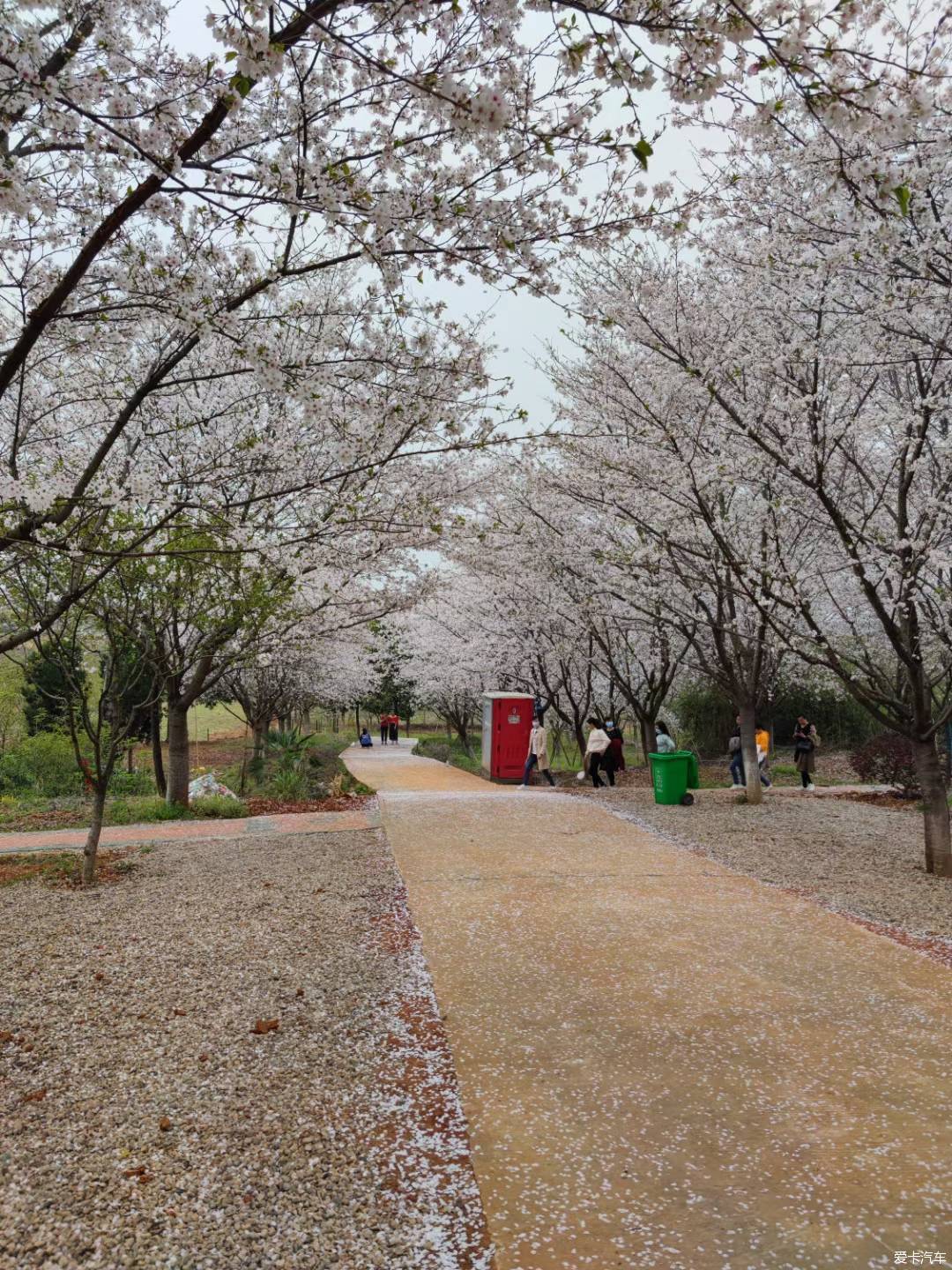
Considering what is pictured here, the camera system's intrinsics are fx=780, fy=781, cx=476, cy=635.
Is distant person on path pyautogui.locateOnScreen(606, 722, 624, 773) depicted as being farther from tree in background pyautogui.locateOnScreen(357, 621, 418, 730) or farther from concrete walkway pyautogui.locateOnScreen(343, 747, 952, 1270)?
tree in background pyautogui.locateOnScreen(357, 621, 418, 730)

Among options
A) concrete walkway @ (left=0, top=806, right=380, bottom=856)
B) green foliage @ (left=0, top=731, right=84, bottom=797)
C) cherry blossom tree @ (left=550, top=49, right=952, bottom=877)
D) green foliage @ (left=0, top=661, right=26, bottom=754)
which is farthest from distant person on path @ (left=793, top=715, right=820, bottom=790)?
green foliage @ (left=0, top=661, right=26, bottom=754)

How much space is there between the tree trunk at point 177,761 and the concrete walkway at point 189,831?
32.2 inches

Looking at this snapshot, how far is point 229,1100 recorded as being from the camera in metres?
3.07

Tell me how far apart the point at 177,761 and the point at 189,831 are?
2088 millimetres

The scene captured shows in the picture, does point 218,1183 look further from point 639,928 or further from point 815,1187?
point 639,928

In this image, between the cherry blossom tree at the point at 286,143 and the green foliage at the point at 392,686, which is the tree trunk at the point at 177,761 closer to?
the cherry blossom tree at the point at 286,143

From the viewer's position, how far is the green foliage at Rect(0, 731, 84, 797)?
17234 millimetres

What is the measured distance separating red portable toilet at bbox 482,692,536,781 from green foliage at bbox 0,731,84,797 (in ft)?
29.8

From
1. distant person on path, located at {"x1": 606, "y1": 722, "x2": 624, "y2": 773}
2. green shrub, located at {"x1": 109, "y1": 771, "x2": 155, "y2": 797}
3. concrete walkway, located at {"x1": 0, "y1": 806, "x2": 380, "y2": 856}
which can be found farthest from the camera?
green shrub, located at {"x1": 109, "y1": 771, "x2": 155, "y2": 797}

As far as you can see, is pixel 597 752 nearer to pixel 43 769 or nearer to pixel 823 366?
pixel 823 366

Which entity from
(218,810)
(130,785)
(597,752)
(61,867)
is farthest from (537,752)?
(61,867)

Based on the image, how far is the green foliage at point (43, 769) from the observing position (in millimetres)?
17234

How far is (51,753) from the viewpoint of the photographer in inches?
715

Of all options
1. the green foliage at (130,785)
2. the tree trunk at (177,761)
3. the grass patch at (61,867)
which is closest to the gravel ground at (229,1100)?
the grass patch at (61,867)
